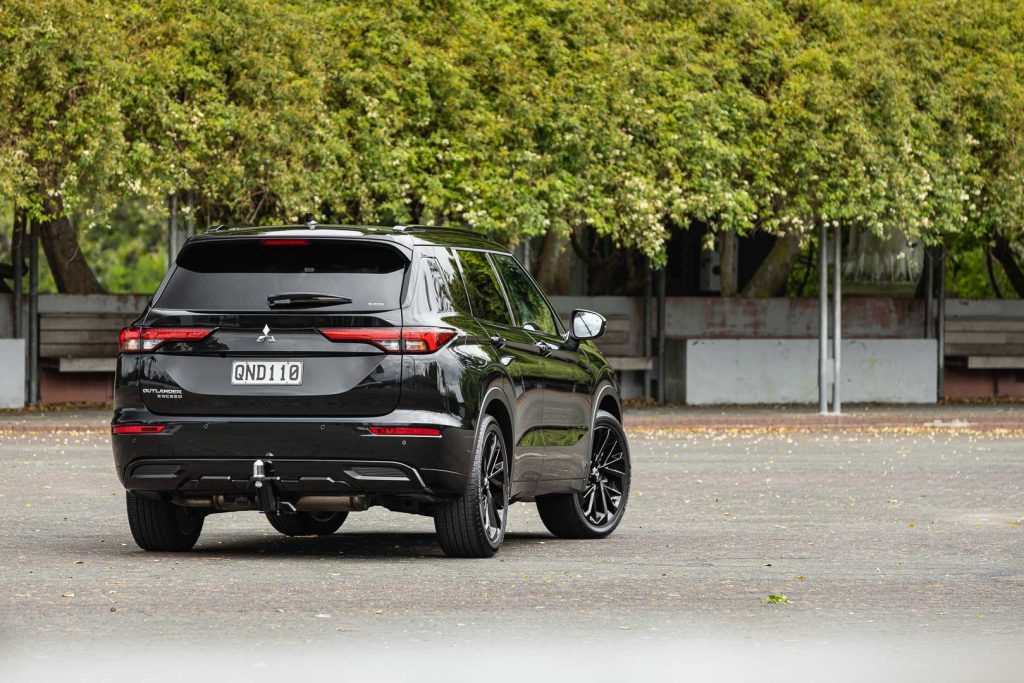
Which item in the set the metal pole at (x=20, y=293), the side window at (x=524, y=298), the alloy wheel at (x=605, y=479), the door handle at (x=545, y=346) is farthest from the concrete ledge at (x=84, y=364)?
the door handle at (x=545, y=346)

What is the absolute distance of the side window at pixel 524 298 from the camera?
459 inches

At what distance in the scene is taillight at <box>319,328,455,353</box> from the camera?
10109 mm

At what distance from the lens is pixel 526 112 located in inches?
1010

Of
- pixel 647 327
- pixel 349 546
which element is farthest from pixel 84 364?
pixel 349 546

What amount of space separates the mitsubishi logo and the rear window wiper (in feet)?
0.45

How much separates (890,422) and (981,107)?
15.5 ft

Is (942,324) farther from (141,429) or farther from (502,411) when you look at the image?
(141,429)

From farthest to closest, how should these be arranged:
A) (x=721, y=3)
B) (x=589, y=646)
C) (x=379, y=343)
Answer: (x=721, y=3)
(x=379, y=343)
(x=589, y=646)

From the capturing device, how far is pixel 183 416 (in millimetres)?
10273

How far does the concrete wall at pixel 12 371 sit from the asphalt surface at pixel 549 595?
38.9 feet

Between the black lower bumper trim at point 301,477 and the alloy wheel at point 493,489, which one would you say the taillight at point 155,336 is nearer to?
the black lower bumper trim at point 301,477

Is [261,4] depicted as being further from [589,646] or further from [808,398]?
[589,646]

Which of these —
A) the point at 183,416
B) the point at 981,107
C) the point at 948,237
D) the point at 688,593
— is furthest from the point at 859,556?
the point at 948,237

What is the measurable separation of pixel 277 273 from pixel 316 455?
100cm
